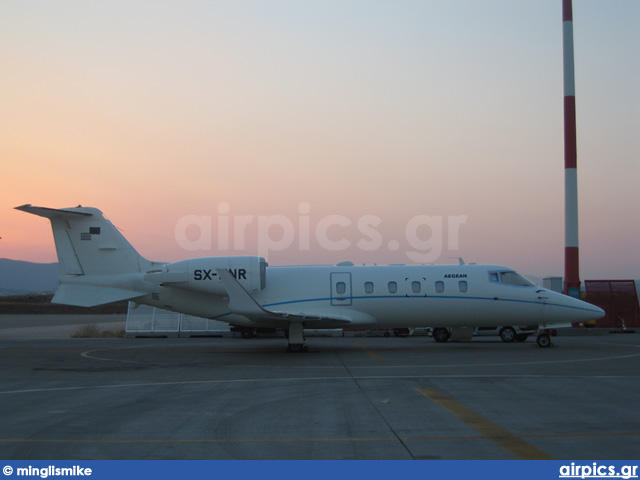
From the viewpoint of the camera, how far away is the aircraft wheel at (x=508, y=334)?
89.9ft

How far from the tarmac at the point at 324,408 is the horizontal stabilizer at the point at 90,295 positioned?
3.28 meters

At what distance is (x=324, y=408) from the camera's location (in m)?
10.5

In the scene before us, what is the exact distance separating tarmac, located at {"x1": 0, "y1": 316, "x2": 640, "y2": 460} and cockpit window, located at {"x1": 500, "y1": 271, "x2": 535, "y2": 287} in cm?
454

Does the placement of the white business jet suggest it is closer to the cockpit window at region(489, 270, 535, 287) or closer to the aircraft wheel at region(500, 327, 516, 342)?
the cockpit window at region(489, 270, 535, 287)

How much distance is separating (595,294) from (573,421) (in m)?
29.4

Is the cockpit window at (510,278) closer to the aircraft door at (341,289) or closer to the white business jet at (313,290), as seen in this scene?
the white business jet at (313,290)

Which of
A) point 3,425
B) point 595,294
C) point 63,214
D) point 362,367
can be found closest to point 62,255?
point 63,214

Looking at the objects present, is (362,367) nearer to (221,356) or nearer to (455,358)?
(455,358)

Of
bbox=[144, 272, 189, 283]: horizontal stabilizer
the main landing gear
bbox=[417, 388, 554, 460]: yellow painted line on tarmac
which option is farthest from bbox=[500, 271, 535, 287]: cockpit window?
bbox=[417, 388, 554, 460]: yellow painted line on tarmac

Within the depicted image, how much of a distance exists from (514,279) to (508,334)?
16.0 ft

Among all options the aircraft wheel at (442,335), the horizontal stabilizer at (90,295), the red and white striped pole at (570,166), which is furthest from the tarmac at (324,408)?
the red and white striped pole at (570,166)

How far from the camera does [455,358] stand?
19.3 meters

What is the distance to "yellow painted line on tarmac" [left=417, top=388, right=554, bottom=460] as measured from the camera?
7234 millimetres
